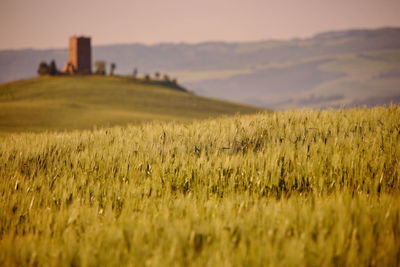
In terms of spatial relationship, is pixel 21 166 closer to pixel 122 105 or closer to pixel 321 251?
pixel 321 251

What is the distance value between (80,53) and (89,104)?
209ft

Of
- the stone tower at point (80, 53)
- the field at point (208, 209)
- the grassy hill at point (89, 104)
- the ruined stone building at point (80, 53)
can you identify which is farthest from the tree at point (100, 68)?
the field at point (208, 209)

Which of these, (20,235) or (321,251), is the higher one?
(321,251)

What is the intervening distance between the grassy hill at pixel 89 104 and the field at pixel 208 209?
38.1 m

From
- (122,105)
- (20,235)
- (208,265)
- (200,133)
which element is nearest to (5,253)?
(20,235)

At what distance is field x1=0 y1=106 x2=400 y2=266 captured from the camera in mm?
2879

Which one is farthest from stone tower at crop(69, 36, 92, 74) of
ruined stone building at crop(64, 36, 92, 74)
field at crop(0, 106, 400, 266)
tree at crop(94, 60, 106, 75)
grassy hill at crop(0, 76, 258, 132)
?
field at crop(0, 106, 400, 266)

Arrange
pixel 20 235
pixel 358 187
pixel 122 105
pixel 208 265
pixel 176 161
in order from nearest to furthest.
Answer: pixel 208 265 → pixel 20 235 → pixel 358 187 → pixel 176 161 → pixel 122 105

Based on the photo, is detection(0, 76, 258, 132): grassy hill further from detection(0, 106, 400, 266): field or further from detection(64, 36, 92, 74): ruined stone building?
detection(0, 106, 400, 266): field

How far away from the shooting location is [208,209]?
367 centimetres

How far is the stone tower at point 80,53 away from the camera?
403ft

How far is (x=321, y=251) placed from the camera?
112 inches

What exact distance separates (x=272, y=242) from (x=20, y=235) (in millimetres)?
2180

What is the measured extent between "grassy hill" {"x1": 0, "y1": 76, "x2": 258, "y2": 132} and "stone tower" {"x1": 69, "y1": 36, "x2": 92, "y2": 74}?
26.8 m
